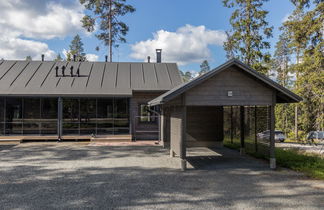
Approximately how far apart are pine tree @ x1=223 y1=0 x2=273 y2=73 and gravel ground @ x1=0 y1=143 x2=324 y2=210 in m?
13.5

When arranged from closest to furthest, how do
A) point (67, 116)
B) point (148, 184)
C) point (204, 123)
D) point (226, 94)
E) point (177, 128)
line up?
point (148, 184), point (226, 94), point (177, 128), point (204, 123), point (67, 116)

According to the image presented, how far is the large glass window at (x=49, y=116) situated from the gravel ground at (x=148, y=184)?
15.7 feet

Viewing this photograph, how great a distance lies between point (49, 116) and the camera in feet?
50.3

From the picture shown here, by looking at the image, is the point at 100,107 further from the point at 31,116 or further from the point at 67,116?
the point at 31,116

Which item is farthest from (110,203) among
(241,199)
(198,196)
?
(241,199)

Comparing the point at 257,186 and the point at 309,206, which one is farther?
the point at 257,186

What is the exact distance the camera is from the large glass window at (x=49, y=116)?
15219mm

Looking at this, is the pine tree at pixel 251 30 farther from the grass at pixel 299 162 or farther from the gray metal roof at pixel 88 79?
the grass at pixel 299 162

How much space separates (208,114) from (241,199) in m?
7.46

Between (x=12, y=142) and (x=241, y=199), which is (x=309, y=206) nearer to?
(x=241, y=199)

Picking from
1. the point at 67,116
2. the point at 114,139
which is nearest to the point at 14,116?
the point at 67,116

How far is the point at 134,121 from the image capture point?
15.4 metres

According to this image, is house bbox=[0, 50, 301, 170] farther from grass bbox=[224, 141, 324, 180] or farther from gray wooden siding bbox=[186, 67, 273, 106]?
gray wooden siding bbox=[186, 67, 273, 106]

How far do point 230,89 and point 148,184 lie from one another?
13.4ft
